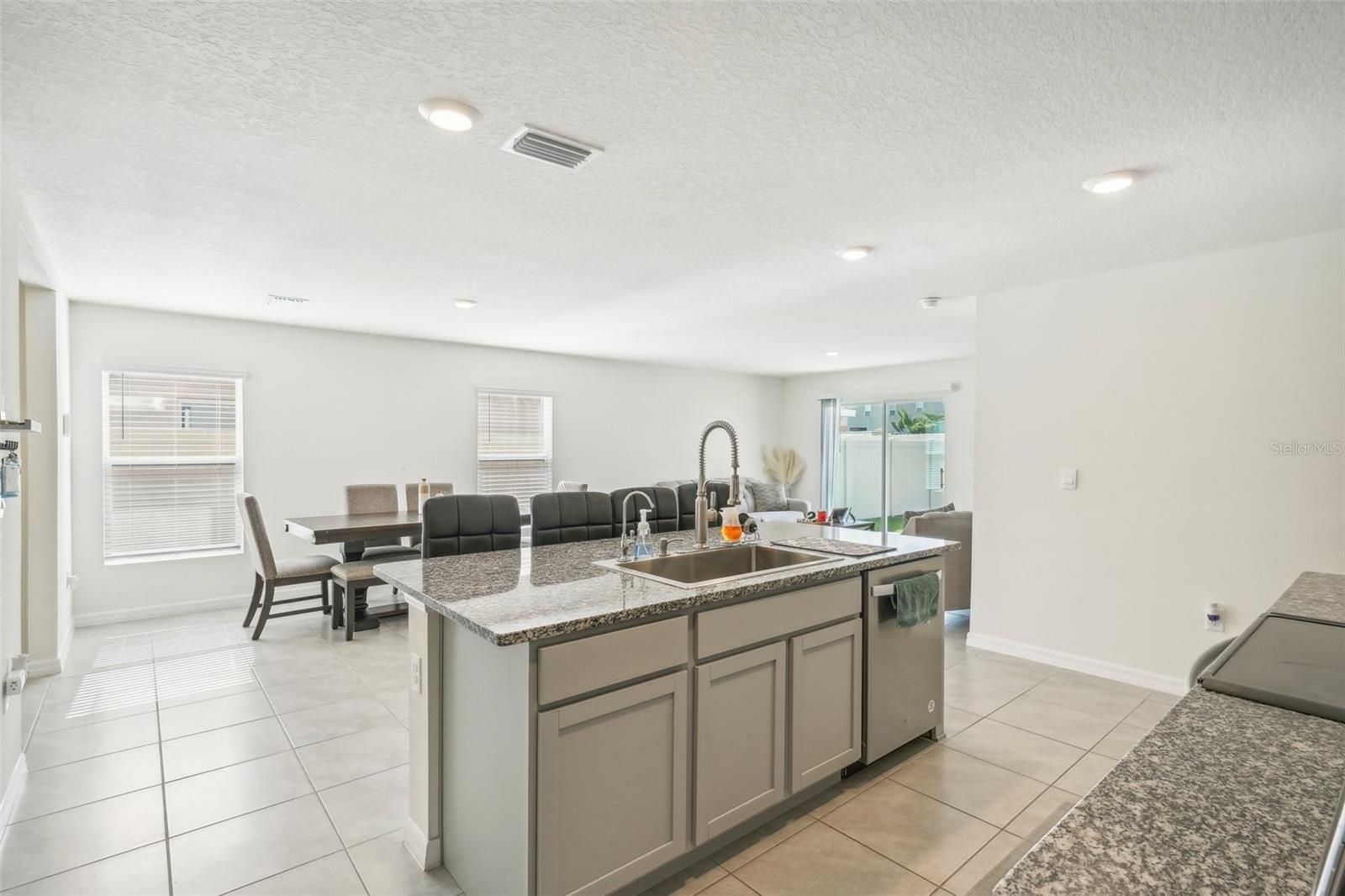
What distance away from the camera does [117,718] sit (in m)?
3.18

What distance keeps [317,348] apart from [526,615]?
5023 mm

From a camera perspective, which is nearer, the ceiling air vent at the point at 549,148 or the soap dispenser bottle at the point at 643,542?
the ceiling air vent at the point at 549,148

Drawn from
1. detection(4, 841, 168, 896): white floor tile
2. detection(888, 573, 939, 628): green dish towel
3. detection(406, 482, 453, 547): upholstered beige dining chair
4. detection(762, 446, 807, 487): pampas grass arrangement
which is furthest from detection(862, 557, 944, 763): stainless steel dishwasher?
detection(762, 446, 807, 487): pampas grass arrangement

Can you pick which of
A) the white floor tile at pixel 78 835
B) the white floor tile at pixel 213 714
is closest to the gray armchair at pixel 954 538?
the white floor tile at pixel 213 714

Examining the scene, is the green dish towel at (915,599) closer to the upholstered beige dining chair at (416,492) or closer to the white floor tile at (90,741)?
the white floor tile at (90,741)

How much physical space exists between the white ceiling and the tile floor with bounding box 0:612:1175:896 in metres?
2.35

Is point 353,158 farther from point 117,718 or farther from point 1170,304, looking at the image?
point 1170,304

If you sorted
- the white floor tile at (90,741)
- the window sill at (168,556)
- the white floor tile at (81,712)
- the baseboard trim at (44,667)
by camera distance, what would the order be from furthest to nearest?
the window sill at (168,556) → the baseboard trim at (44,667) → the white floor tile at (81,712) → the white floor tile at (90,741)

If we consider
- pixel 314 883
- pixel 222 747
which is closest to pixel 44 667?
pixel 222 747

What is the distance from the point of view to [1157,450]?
362 centimetres

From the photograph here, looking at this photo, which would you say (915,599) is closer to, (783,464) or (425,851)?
(425,851)

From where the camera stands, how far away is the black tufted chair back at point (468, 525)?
9.76 ft

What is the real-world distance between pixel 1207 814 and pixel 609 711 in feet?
4.28

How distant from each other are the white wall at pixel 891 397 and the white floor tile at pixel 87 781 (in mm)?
6921
